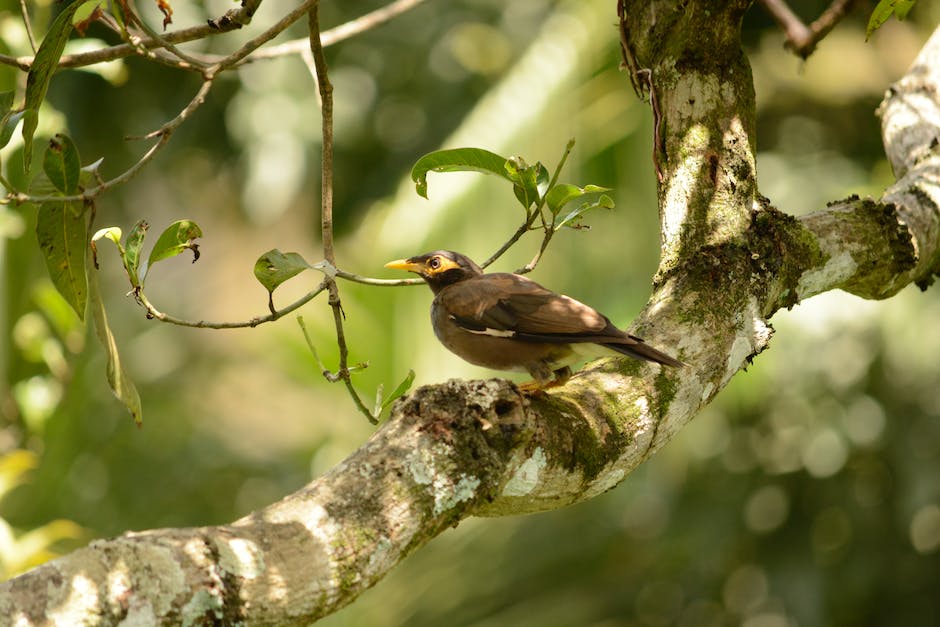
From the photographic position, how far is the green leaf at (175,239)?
2.69 m

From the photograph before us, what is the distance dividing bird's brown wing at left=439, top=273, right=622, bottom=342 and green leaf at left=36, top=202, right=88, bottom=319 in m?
1.49

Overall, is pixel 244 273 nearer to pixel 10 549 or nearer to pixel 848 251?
pixel 10 549

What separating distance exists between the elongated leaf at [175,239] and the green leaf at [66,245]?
0.17 m

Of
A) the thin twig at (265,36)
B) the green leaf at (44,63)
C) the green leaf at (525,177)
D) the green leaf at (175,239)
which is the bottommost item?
the green leaf at (525,177)

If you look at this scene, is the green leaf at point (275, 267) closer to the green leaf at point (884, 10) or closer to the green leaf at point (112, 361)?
the green leaf at point (112, 361)

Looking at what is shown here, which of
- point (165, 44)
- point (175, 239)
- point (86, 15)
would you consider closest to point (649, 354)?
point (175, 239)

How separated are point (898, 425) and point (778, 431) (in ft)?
3.44

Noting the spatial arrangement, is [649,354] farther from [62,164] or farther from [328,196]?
→ [62,164]

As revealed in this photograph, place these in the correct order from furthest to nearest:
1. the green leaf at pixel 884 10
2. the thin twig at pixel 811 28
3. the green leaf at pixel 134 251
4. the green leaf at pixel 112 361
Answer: the thin twig at pixel 811 28, the green leaf at pixel 884 10, the green leaf at pixel 134 251, the green leaf at pixel 112 361

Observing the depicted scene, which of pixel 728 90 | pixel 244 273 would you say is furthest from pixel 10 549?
pixel 244 273

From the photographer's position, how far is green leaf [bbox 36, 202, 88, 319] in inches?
105

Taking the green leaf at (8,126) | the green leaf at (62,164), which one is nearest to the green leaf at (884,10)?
the green leaf at (62,164)

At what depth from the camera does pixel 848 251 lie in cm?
325

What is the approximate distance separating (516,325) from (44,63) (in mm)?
1759
